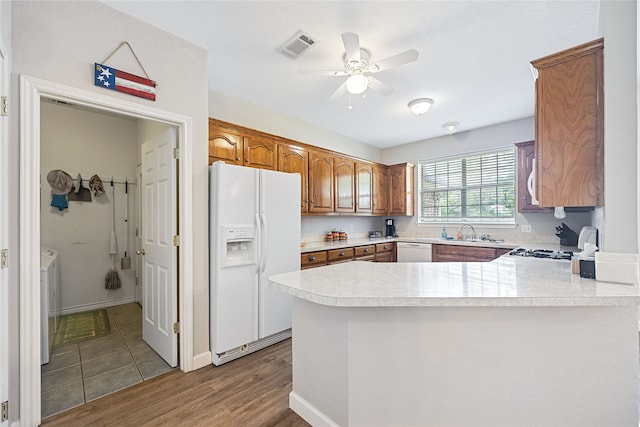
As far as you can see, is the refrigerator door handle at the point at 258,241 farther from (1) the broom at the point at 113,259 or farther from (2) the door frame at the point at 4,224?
(1) the broom at the point at 113,259

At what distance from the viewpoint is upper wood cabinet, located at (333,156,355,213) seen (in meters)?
4.37

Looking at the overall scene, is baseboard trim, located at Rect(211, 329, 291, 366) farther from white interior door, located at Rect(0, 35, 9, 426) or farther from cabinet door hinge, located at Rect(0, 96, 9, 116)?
cabinet door hinge, located at Rect(0, 96, 9, 116)

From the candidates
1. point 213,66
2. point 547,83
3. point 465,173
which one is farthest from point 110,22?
point 465,173

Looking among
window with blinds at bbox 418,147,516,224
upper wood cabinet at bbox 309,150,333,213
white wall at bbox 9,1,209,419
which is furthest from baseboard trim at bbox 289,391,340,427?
Answer: window with blinds at bbox 418,147,516,224

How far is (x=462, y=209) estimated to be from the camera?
16.1 feet

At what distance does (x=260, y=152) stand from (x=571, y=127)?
9.21 feet

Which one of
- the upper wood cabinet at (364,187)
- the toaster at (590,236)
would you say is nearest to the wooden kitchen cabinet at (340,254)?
the upper wood cabinet at (364,187)

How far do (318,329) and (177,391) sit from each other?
1321mm

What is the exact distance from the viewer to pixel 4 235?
152 cm

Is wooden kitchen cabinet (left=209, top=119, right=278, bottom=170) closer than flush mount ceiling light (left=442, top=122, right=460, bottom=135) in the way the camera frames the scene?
Yes

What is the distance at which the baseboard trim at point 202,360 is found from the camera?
2.38 meters

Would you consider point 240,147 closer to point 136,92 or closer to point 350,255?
point 136,92

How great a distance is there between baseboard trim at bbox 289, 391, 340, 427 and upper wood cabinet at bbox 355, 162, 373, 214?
331 centimetres

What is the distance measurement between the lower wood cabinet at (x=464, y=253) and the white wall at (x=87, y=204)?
4.70 metres
